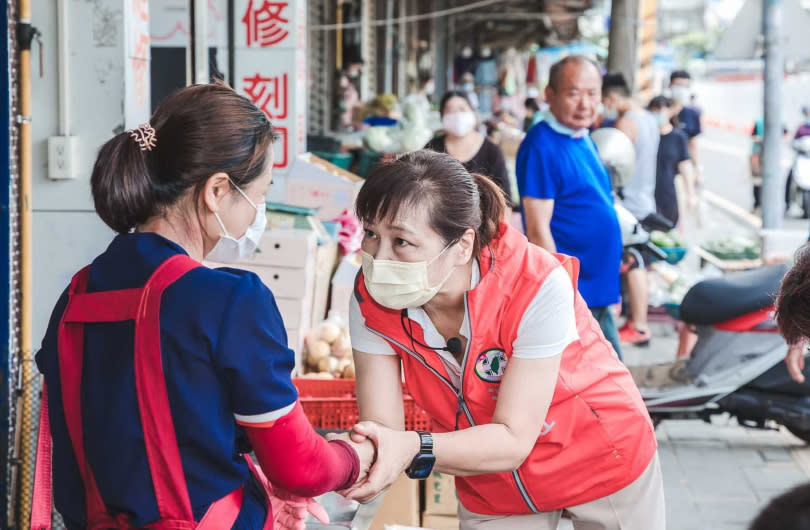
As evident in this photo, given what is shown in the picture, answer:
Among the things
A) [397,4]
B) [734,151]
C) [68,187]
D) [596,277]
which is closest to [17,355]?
[68,187]

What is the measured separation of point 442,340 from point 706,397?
3.75m

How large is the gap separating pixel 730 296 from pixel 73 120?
370 centimetres

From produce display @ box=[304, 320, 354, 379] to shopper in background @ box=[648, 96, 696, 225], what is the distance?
16.9 feet

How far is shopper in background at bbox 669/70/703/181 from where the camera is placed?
12.8 meters

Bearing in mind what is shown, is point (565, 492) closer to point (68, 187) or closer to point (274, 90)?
point (68, 187)

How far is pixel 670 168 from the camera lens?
9.91 metres

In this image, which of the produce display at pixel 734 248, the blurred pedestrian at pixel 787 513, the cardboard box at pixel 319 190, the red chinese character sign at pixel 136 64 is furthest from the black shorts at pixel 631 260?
the blurred pedestrian at pixel 787 513

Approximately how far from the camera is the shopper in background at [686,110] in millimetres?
12836

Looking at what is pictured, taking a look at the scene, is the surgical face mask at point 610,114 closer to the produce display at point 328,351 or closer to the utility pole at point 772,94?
the utility pole at point 772,94

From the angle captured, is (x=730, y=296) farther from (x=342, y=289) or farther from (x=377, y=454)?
(x=377, y=454)

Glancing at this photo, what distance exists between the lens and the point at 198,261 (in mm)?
2086

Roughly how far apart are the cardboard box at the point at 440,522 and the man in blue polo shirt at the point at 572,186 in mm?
1598

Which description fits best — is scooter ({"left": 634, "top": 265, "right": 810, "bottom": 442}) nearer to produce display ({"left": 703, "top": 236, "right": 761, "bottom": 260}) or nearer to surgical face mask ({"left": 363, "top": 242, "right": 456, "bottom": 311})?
produce display ({"left": 703, "top": 236, "right": 761, "bottom": 260})

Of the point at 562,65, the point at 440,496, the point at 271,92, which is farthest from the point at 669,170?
the point at 440,496
